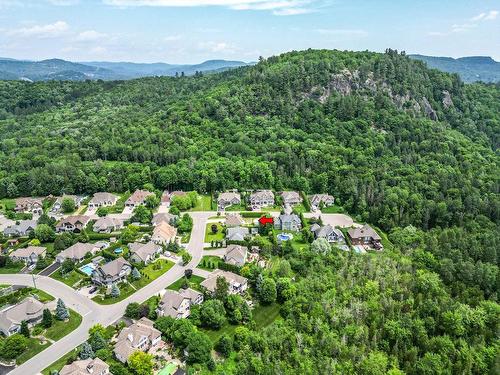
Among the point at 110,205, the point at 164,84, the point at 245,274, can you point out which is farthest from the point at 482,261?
the point at 164,84

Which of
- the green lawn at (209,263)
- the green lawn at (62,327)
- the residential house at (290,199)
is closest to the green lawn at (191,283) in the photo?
the green lawn at (209,263)

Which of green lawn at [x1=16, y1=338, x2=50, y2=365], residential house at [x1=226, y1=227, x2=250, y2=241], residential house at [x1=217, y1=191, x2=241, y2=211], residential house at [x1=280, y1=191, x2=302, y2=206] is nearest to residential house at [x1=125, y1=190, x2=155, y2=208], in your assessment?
residential house at [x1=217, y1=191, x2=241, y2=211]

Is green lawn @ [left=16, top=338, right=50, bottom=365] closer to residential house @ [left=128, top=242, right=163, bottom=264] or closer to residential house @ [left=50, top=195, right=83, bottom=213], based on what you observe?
residential house @ [left=128, top=242, right=163, bottom=264]

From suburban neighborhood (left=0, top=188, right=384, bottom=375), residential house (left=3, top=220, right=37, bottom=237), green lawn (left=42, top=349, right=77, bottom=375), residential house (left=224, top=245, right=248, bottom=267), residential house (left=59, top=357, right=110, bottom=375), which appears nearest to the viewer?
residential house (left=59, top=357, right=110, bottom=375)

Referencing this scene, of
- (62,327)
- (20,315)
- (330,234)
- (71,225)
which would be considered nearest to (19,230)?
(71,225)

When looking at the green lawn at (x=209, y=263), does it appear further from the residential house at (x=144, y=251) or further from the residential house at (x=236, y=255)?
the residential house at (x=144, y=251)

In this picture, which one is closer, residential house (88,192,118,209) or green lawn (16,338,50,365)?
green lawn (16,338,50,365)

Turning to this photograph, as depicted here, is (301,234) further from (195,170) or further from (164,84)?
(164,84)
